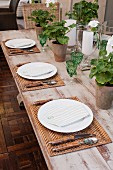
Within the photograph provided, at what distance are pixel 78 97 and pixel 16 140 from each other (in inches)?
34.0

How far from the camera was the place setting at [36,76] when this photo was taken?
Result: 1.29 m

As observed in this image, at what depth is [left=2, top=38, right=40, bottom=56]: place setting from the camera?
5.66 feet

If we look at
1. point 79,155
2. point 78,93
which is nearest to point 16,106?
point 78,93

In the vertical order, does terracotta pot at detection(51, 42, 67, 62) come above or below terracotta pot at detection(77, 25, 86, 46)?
below

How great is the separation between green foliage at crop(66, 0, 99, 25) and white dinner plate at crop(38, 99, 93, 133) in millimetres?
939

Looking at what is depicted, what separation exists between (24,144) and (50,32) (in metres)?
0.87

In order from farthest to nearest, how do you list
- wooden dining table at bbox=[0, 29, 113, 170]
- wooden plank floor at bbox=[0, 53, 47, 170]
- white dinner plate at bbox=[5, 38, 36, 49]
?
white dinner plate at bbox=[5, 38, 36, 49], wooden plank floor at bbox=[0, 53, 47, 170], wooden dining table at bbox=[0, 29, 113, 170]

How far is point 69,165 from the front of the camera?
79cm

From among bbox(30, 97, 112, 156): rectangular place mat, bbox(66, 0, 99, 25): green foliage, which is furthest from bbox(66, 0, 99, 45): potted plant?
bbox(30, 97, 112, 156): rectangular place mat

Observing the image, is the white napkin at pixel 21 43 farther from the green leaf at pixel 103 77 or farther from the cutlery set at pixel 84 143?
the cutlery set at pixel 84 143

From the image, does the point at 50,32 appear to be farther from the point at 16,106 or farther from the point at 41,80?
the point at 16,106

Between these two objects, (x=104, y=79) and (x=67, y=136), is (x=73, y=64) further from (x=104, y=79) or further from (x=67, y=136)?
(x=67, y=136)

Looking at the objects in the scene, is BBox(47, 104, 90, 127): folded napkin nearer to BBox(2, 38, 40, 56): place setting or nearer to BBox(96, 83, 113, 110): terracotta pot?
BBox(96, 83, 113, 110): terracotta pot

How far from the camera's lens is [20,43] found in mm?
1855
